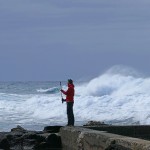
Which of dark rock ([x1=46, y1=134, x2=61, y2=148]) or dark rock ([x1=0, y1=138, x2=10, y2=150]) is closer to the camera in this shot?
dark rock ([x1=46, y1=134, x2=61, y2=148])

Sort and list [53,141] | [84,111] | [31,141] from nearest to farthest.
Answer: [53,141]
[31,141]
[84,111]

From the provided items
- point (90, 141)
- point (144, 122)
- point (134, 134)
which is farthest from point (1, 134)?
point (144, 122)

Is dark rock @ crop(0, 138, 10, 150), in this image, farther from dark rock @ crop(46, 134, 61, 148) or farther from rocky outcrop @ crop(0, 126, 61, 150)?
dark rock @ crop(46, 134, 61, 148)

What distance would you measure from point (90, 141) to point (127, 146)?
2.22 m

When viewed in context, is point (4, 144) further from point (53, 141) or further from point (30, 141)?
point (53, 141)

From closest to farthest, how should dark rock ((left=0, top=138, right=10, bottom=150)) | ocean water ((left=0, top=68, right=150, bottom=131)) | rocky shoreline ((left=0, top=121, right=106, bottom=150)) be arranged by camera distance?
1. rocky shoreline ((left=0, top=121, right=106, bottom=150))
2. dark rock ((left=0, top=138, right=10, bottom=150))
3. ocean water ((left=0, top=68, right=150, bottom=131))

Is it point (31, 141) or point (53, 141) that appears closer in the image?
point (53, 141)

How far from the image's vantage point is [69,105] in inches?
617

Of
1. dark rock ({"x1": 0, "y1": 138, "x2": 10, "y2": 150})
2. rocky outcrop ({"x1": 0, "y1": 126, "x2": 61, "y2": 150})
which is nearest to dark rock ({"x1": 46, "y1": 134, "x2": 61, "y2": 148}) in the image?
rocky outcrop ({"x1": 0, "y1": 126, "x2": 61, "y2": 150})

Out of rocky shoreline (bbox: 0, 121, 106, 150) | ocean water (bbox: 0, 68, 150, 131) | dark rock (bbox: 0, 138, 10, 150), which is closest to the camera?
rocky shoreline (bbox: 0, 121, 106, 150)

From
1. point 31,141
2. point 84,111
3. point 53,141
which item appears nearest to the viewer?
point 53,141

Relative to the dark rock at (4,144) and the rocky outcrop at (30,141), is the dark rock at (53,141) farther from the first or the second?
the dark rock at (4,144)

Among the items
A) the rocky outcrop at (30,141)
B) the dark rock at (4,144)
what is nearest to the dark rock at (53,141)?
the rocky outcrop at (30,141)

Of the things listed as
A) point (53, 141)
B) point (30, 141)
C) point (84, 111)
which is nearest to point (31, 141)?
point (30, 141)
